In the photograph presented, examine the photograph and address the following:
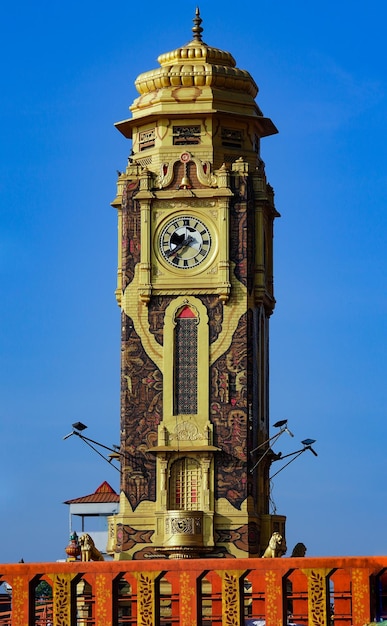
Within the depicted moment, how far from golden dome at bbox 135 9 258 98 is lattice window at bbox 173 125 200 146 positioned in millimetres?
1809

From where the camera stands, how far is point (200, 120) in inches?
3076

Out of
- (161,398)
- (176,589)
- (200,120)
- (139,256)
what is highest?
(200,120)

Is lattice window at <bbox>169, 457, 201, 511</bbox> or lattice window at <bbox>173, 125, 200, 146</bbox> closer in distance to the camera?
lattice window at <bbox>169, 457, 201, 511</bbox>

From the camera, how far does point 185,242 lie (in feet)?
252

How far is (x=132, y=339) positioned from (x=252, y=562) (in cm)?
1502

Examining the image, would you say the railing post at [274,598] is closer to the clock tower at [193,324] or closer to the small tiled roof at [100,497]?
the clock tower at [193,324]

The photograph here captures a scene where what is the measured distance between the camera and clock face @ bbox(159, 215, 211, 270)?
76.9 metres

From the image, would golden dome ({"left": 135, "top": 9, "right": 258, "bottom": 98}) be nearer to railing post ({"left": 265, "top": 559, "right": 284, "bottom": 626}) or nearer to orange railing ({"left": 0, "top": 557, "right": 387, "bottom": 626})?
orange railing ({"left": 0, "top": 557, "right": 387, "bottom": 626})

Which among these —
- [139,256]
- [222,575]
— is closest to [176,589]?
[222,575]

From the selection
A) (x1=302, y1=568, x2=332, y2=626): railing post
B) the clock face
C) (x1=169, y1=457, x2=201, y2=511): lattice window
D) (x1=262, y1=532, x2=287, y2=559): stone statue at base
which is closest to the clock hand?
the clock face

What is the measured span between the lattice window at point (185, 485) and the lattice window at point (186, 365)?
2.06 m

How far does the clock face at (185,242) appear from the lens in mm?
76875

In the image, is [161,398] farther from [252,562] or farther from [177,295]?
[252,562]

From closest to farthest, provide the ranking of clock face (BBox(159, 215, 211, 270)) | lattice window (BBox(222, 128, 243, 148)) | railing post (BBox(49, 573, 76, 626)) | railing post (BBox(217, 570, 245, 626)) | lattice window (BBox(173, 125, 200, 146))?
railing post (BBox(217, 570, 245, 626)) < railing post (BBox(49, 573, 76, 626)) < clock face (BBox(159, 215, 211, 270)) < lattice window (BBox(173, 125, 200, 146)) < lattice window (BBox(222, 128, 243, 148))
